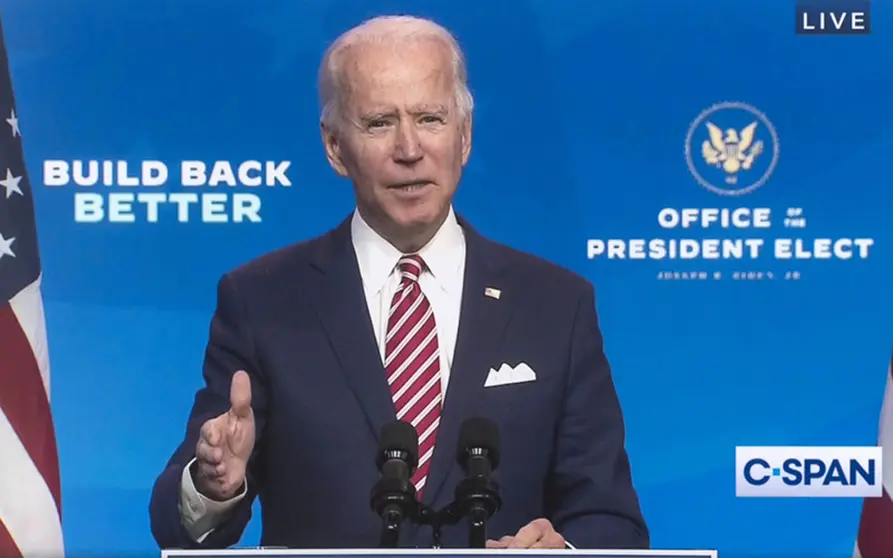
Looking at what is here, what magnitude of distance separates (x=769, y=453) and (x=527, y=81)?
1.32m

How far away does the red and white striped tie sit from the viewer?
10.2 ft

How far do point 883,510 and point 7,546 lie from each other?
8.51 feet

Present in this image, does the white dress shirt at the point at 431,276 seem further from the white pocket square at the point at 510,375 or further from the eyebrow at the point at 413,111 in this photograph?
the eyebrow at the point at 413,111

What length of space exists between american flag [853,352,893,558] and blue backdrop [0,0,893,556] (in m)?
0.07

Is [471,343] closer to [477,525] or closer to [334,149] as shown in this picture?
[334,149]

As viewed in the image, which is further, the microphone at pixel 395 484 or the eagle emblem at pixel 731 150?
the eagle emblem at pixel 731 150

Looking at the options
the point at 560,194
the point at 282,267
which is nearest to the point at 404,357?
the point at 282,267

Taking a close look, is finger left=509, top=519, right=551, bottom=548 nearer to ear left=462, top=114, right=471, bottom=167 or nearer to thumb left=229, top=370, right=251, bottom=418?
thumb left=229, top=370, right=251, bottom=418

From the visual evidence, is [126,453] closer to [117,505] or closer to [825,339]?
[117,505]

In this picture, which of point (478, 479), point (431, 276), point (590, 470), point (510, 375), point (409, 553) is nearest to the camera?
point (409, 553)

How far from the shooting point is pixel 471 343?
317cm

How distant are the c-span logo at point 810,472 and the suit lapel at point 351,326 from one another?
1233 millimetres

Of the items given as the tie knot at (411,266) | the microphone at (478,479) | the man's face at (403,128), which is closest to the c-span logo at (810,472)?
the tie knot at (411,266)

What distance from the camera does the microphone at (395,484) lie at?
1909 mm
